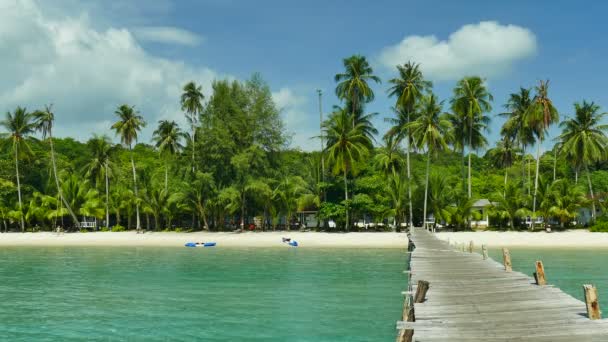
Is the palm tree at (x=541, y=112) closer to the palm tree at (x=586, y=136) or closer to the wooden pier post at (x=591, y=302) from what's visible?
the palm tree at (x=586, y=136)

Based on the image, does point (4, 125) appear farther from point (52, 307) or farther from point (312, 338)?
point (312, 338)

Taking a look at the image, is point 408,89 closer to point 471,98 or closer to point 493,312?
point 471,98

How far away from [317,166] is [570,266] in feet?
99.3

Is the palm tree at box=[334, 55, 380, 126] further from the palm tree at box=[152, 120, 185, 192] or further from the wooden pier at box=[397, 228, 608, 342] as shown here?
the wooden pier at box=[397, 228, 608, 342]

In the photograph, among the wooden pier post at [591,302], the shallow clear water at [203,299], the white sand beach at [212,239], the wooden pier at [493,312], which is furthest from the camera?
the white sand beach at [212,239]

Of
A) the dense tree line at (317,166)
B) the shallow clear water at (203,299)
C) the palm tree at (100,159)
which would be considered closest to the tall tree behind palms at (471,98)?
the dense tree line at (317,166)

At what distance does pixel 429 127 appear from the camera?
48656mm

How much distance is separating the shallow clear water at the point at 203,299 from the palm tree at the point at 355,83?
2529cm

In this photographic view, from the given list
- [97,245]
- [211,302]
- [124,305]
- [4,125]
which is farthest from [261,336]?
[4,125]

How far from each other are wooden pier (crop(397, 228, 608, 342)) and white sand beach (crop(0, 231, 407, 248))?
30.1 meters

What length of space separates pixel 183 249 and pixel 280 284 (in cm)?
2177

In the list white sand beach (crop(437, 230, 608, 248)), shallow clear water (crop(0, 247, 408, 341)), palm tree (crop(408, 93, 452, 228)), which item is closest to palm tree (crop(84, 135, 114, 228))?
shallow clear water (crop(0, 247, 408, 341))

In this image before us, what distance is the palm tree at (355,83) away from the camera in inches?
2173

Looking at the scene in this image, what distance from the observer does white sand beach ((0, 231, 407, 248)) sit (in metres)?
45.4
